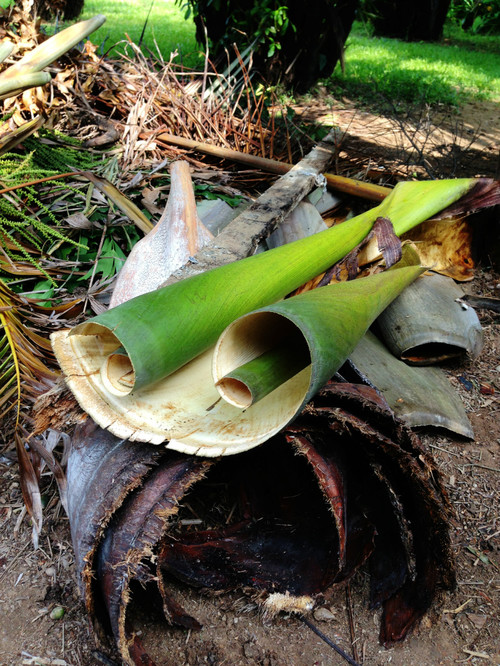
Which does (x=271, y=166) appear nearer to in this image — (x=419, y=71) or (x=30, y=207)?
(x=30, y=207)

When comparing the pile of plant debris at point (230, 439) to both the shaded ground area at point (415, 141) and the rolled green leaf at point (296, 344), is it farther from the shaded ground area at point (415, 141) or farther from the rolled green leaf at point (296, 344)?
the shaded ground area at point (415, 141)

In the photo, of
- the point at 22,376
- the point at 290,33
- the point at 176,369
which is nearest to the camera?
the point at 176,369

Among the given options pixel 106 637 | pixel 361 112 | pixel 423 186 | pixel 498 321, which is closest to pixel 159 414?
pixel 106 637

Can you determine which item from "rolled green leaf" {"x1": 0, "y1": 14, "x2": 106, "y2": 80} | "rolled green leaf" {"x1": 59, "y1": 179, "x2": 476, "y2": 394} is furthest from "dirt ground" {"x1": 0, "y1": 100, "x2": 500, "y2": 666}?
"rolled green leaf" {"x1": 0, "y1": 14, "x2": 106, "y2": 80}

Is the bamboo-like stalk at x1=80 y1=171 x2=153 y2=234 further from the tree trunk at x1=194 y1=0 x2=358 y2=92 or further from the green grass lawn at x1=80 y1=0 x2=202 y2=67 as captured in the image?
the green grass lawn at x1=80 y1=0 x2=202 y2=67

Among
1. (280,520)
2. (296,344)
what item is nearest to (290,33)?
(296,344)

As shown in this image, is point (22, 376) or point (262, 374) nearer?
point (262, 374)

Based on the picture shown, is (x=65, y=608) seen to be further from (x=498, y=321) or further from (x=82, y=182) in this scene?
(x=498, y=321)

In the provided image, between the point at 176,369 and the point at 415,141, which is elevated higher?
the point at 176,369
